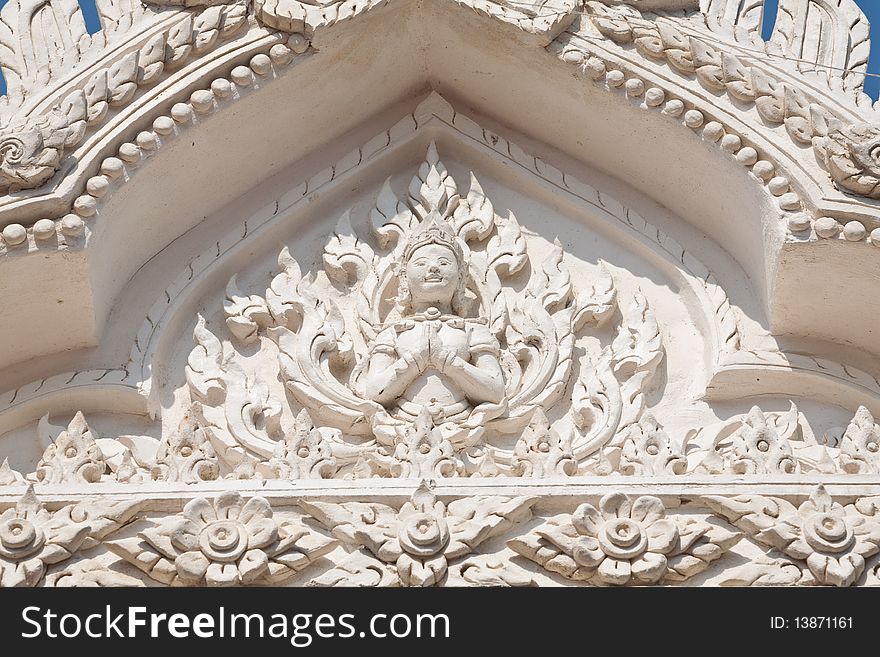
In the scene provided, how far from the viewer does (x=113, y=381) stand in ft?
19.2

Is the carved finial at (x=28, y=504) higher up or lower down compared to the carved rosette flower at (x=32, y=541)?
higher up

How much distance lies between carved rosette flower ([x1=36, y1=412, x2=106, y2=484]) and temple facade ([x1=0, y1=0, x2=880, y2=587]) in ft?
0.04

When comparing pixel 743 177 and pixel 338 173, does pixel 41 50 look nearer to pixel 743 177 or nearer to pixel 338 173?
pixel 338 173

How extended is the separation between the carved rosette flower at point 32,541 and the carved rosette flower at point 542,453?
55.3 inches

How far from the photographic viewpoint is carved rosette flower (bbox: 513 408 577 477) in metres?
5.46

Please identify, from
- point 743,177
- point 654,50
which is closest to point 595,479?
point 743,177

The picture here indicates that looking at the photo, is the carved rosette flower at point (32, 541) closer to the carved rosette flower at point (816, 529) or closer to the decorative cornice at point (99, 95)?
the decorative cornice at point (99, 95)

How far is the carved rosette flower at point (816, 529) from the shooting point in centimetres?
504

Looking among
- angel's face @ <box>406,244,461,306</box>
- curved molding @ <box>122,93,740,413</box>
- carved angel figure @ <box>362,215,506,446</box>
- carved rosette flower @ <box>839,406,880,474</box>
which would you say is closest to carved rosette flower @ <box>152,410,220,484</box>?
curved molding @ <box>122,93,740,413</box>

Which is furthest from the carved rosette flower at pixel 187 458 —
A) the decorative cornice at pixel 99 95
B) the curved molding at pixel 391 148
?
the decorative cornice at pixel 99 95

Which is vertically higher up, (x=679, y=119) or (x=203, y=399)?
(x=679, y=119)

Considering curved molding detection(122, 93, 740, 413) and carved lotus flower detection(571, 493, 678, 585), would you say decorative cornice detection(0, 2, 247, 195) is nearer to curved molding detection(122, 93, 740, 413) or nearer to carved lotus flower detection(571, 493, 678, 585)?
curved molding detection(122, 93, 740, 413)

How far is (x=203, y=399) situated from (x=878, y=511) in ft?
7.59

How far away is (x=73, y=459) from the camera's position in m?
5.55
